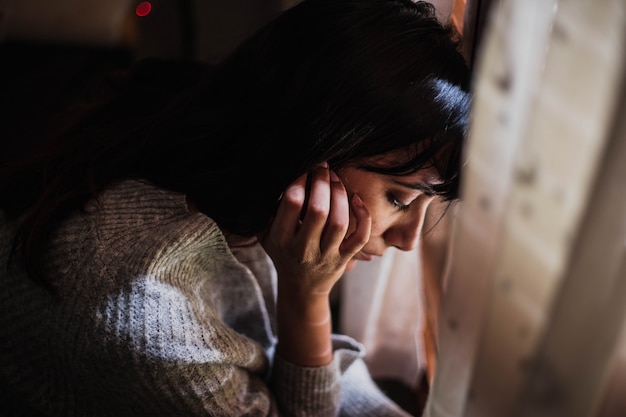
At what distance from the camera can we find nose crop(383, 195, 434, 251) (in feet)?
2.64

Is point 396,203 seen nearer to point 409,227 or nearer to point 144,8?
point 409,227

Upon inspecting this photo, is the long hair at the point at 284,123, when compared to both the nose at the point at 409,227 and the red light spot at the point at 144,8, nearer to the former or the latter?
the nose at the point at 409,227

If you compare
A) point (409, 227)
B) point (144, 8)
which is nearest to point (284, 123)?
point (409, 227)

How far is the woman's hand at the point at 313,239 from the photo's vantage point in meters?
0.71

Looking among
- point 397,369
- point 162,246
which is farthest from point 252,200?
point 397,369

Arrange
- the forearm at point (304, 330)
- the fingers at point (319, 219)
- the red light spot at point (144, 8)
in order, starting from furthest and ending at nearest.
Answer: the red light spot at point (144, 8) < the forearm at point (304, 330) < the fingers at point (319, 219)

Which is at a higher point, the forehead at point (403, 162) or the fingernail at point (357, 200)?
the forehead at point (403, 162)

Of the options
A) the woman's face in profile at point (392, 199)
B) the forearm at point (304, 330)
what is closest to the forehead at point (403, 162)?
the woman's face in profile at point (392, 199)

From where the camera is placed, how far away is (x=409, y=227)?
0.82 metres

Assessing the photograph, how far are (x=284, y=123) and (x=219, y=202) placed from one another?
0.14 meters

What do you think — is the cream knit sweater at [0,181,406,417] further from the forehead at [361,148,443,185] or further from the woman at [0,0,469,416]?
the forehead at [361,148,443,185]

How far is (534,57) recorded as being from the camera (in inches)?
16.2

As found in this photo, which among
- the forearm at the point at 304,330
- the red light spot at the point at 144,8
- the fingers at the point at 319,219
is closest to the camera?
the fingers at the point at 319,219

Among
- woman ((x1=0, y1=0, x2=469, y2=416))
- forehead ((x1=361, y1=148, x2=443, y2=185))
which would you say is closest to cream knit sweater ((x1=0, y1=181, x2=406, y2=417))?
woman ((x1=0, y1=0, x2=469, y2=416))
